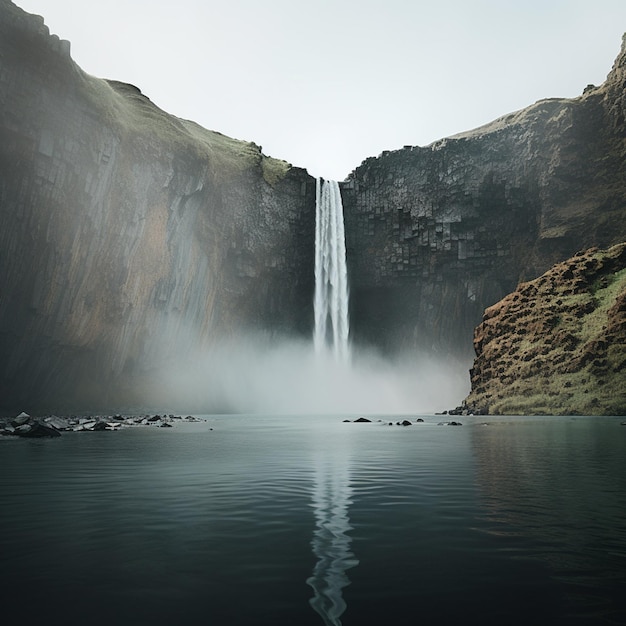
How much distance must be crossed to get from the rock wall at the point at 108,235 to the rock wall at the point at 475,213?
14198 millimetres

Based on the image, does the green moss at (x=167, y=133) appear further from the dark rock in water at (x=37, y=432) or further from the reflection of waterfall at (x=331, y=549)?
the reflection of waterfall at (x=331, y=549)

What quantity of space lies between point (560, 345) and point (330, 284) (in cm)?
2961

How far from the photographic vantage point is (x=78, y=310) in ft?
142

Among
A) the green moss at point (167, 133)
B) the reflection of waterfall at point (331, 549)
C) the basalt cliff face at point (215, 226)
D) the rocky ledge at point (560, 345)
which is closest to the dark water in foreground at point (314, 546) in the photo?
the reflection of waterfall at point (331, 549)

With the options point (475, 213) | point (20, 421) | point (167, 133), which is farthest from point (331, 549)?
point (475, 213)

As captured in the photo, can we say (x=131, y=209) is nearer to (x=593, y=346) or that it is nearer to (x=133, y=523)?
(x=593, y=346)

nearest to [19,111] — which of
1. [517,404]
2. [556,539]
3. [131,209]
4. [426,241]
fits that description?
[131,209]

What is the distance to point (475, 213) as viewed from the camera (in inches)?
2854

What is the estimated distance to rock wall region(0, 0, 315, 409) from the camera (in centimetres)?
3753

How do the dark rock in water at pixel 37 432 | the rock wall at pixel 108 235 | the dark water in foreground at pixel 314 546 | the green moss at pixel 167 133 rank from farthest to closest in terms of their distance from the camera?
1. the green moss at pixel 167 133
2. the rock wall at pixel 108 235
3. the dark rock in water at pixel 37 432
4. the dark water in foreground at pixel 314 546

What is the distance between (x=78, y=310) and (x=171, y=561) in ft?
141

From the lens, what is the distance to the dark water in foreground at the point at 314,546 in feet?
10.1

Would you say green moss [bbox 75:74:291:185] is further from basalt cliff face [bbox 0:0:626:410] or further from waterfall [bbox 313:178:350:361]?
waterfall [bbox 313:178:350:361]

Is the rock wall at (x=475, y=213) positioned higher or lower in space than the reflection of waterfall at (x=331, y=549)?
higher
